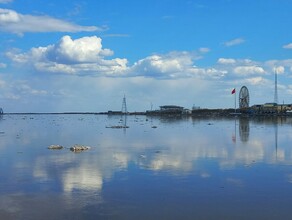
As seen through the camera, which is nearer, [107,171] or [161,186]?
[161,186]

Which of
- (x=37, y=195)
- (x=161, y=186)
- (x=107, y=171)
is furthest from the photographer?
(x=107, y=171)

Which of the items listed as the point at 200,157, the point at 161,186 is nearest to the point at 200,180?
the point at 161,186

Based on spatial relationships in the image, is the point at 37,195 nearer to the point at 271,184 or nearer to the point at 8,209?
the point at 8,209

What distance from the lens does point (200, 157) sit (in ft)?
98.4

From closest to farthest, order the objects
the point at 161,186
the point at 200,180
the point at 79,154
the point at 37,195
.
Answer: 1. the point at 37,195
2. the point at 161,186
3. the point at 200,180
4. the point at 79,154

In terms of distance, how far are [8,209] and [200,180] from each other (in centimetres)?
968

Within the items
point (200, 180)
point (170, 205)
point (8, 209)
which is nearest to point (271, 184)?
point (200, 180)

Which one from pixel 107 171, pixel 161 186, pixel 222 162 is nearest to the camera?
pixel 161 186

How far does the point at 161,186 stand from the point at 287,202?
5.77m

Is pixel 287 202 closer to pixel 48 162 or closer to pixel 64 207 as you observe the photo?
pixel 64 207

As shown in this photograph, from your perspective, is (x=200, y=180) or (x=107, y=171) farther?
(x=107, y=171)

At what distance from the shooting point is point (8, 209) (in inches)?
584

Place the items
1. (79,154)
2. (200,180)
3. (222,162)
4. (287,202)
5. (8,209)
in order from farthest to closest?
(79,154)
(222,162)
(200,180)
(287,202)
(8,209)

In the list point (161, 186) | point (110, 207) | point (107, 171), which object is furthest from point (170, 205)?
point (107, 171)
